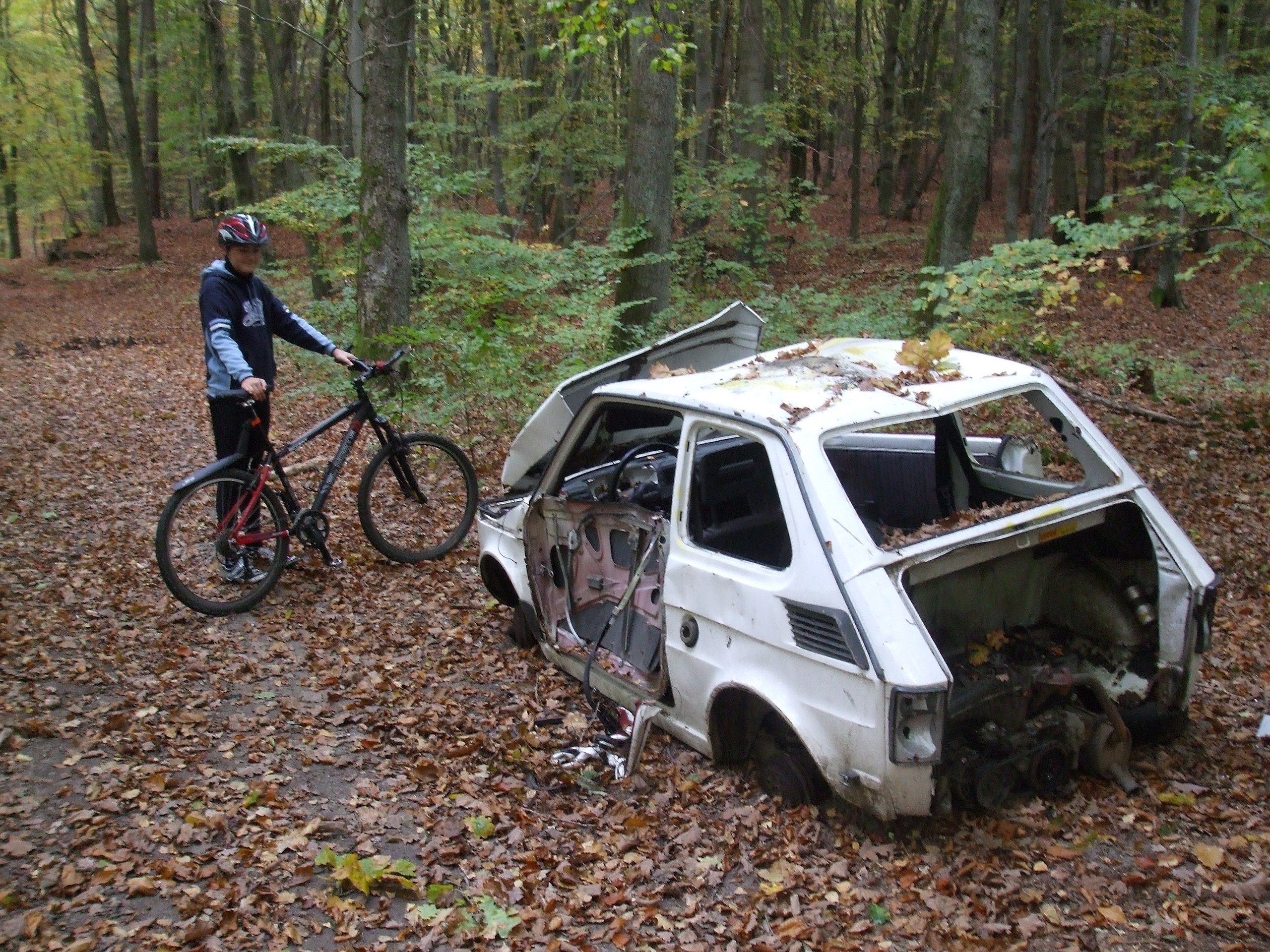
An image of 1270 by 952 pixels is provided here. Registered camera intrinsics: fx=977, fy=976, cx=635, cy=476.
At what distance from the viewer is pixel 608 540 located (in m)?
5.12

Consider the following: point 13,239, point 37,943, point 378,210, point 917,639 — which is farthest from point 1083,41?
point 13,239

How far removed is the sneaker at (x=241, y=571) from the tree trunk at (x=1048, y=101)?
1672 centimetres

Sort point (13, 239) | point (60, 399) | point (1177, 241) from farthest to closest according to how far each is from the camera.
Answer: point (13, 239) < point (60, 399) < point (1177, 241)

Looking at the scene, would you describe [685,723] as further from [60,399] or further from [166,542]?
[60,399]

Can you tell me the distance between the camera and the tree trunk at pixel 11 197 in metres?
30.0

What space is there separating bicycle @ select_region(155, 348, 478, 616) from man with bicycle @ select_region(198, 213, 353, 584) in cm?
5

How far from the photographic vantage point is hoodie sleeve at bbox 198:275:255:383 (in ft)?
19.9

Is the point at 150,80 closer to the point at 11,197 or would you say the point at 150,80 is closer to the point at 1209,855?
the point at 11,197

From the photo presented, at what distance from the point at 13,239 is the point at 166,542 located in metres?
36.6

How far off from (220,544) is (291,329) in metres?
1.56

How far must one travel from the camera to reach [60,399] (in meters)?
13.0

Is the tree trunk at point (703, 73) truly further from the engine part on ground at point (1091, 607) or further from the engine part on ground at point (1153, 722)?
the engine part on ground at point (1153, 722)

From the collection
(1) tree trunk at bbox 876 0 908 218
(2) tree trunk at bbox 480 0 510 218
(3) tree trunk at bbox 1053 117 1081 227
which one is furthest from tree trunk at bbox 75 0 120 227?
(3) tree trunk at bbox 1053 117 1081 227

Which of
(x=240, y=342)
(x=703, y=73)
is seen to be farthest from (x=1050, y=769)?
(x=703, y=73)
